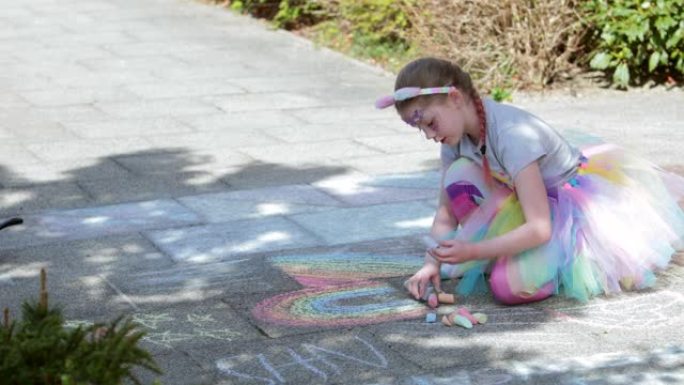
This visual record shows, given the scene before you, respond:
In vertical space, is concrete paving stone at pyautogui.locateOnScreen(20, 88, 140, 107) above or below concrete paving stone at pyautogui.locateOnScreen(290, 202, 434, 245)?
below

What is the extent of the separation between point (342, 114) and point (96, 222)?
3085 millimetres

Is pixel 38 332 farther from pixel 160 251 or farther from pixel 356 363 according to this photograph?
pixel 160 251

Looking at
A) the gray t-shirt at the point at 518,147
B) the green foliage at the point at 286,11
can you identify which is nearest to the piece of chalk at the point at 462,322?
the gray t-shirt at the point at 518,147

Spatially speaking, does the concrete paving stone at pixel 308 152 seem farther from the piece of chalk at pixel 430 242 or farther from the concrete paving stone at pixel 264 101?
the piece of chalk at pixel 430 242

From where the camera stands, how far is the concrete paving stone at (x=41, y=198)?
Answer: 6.34m

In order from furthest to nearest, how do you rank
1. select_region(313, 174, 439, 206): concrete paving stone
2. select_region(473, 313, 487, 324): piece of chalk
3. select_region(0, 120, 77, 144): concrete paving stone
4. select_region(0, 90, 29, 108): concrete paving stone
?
1. select_region(0, 90, 29, 108): concrete paving stone
2. select_region(0, 120, 77, 144): concrete paving stone
3. select_region(313, 174, 439, 206): concrete paving stone
4. select_region(473, 313, 487, 324): piece of chalk

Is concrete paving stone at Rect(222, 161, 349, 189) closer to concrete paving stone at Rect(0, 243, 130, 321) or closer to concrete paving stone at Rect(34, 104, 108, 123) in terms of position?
concrete paving stone at Rect(0, 243, 130, 321)

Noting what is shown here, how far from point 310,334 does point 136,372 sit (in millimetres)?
698

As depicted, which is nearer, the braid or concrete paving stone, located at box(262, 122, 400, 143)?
the braid

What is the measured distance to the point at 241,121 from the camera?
855 centimetres

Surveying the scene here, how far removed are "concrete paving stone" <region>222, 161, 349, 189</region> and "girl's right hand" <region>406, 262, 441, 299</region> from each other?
207 centimetres

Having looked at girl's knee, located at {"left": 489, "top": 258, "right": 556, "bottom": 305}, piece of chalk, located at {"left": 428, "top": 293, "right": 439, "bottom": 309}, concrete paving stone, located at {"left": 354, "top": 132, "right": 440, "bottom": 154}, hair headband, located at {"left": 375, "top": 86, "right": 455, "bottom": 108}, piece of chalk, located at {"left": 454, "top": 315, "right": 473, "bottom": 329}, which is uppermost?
hair headband, located at {"left": 375, "top": 86, "right": 455, "bottom": 108}

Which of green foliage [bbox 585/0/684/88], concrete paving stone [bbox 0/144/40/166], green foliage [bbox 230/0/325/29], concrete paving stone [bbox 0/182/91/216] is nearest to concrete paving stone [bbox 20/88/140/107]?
concrete paving stone [bbox 0/144/40/166]

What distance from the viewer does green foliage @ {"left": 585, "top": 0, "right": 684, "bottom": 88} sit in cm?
896
